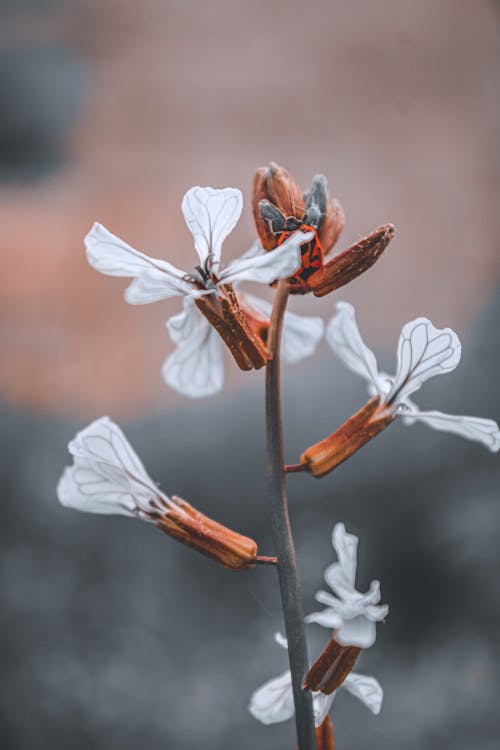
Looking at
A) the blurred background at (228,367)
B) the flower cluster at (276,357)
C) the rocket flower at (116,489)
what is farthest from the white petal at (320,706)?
the blurred background at (228,367)

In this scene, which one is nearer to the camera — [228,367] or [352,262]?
[352,262]

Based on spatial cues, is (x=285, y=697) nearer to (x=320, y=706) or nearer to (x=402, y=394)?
(x=320, y=706)

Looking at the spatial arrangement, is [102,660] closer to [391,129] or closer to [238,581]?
[238,581]

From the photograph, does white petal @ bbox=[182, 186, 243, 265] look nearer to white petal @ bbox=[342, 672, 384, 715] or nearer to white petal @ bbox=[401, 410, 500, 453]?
white petal @ bbox=[401, 410, 500, 453]

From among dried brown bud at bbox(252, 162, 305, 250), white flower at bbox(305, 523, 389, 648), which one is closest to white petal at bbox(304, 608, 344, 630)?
white flower at bbox(305, 523, 389, 648)

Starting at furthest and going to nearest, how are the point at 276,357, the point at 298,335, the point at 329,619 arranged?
the point at 298,335, the point at 276,357, the point at 329,619

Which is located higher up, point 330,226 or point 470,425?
point 330,226

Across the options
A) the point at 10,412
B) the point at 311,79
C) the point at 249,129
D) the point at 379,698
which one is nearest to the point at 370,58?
the point at 311,79

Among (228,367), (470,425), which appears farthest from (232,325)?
(228,367)
